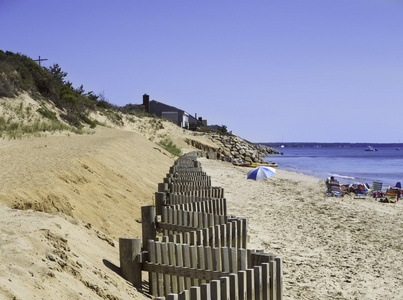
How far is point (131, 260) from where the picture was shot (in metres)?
5.59

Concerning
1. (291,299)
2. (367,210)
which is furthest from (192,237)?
(367,210)

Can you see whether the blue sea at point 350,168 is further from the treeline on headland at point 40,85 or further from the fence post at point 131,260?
the fence post at point 131,260

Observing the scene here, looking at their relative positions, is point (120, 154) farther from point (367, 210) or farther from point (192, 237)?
point (192, 237)

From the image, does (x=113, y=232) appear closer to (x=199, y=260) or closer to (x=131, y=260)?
(x=131, y=260)

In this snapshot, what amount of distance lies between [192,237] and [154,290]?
2.48ft

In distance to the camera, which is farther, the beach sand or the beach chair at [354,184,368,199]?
the beach chair at [354,184,368,199]

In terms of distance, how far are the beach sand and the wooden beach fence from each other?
2.04 meters

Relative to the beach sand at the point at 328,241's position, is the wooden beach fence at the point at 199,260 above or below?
above

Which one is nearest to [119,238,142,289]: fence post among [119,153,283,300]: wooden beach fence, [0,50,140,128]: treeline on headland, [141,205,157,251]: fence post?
[119,153,283,300]: wooden beach fence

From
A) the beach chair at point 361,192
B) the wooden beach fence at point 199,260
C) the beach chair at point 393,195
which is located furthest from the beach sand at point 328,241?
the wooden beach fence at point 199,260

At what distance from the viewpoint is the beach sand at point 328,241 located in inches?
326

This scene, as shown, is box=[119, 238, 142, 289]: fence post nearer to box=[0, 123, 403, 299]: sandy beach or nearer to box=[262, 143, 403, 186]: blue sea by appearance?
box=[0, 123, 403, 299]: sandy beach

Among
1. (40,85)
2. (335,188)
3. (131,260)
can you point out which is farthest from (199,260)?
(40,85)

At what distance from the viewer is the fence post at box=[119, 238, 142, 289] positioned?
5.59 meters
